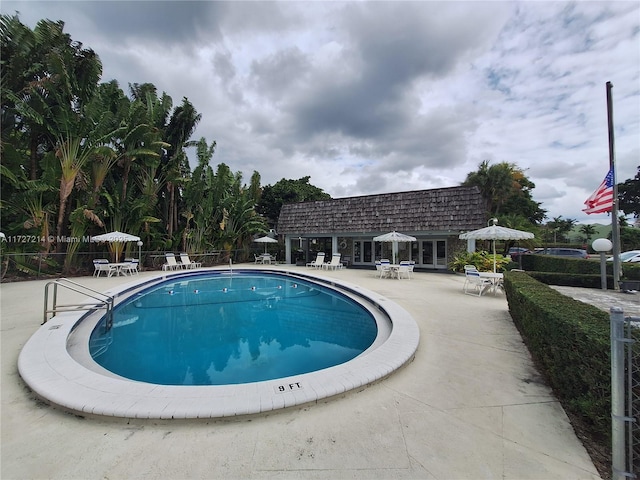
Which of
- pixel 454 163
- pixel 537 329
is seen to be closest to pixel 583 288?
pixel 537 329

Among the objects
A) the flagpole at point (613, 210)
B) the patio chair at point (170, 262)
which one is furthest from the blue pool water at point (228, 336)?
the flagpole at point (613, 210)

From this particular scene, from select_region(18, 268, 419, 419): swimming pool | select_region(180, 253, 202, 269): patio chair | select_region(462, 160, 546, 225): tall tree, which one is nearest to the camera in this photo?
select_region(18, 268, 419, 419): swimming pool

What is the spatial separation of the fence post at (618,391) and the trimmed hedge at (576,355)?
482 mm

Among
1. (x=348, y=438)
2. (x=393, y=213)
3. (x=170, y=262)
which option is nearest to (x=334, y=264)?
(x=393, y=213)

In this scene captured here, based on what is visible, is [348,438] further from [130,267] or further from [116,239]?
[130,267]

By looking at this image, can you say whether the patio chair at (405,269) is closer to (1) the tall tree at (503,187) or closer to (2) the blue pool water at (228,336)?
(2) the blue pool water at (228,336)

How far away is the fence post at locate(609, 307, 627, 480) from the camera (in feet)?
6.86

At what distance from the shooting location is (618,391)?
6.91 feet

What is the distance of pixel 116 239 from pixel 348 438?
15.6 m

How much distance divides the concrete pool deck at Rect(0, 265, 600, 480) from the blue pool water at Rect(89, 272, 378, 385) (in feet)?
6.00

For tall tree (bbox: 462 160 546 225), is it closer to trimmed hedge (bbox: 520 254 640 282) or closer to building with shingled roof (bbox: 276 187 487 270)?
building with shingled roof (bbox: 276 187 487 270)

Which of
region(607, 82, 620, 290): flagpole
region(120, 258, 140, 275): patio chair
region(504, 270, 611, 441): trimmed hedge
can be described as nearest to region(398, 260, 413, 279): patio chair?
region(607, 82, 620, 290): flagpole

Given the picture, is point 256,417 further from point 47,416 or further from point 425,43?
point 425,43

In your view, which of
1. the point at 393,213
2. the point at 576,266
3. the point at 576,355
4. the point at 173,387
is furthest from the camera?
the point at 393,213
